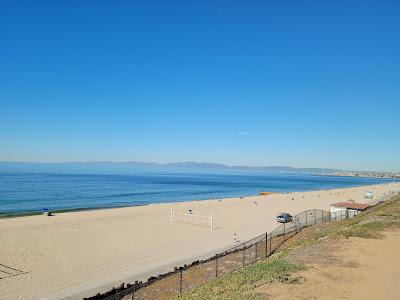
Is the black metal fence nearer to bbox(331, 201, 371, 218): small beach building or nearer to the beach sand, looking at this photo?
the beach sand

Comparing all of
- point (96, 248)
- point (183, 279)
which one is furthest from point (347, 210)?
point (183, 279)

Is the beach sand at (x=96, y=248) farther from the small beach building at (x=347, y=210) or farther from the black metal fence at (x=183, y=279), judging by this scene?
the small beach building at (x=347, y=210)

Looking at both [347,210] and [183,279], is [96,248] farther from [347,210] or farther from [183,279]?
[347,210]

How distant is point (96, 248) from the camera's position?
27.5 m

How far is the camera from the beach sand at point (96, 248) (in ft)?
62.4

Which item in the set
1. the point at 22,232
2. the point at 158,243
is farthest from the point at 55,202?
the point at 158,243

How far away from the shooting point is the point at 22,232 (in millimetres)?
33781

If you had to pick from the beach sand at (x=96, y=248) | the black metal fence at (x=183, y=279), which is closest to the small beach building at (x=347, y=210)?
the beach sand at (x=96, y=248)

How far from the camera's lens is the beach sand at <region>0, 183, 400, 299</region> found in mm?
19016

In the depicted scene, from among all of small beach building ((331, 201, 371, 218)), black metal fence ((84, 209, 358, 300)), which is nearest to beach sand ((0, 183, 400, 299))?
black metal fence ((84, 209, 358, 300))

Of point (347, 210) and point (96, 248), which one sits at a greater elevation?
point (347, 210)

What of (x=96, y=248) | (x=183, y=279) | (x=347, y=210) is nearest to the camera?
(x=183, y=279)

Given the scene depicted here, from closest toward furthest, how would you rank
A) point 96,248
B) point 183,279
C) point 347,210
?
point 183,279
point 96,248
point 347,210

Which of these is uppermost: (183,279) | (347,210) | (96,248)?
(347,210)
